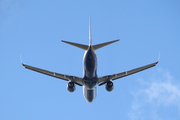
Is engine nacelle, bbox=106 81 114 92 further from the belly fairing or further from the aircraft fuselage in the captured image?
the belly fairing

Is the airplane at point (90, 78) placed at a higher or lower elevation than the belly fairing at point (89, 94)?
higher

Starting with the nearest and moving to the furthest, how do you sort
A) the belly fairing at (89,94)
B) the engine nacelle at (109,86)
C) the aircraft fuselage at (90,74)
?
1. the aircraft fuselage at (90,74)
2. the engine nacelle at (109,86)
3. the belly fairing at (89,94)

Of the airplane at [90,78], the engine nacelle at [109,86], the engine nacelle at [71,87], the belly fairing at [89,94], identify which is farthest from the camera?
the belly fairing at [89,94]

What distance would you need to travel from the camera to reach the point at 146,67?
2928cm

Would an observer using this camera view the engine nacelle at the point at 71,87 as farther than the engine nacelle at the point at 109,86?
No

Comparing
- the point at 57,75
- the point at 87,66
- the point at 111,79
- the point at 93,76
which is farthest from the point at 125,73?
the point at 57,75

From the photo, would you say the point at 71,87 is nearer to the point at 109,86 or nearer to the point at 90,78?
the point at 90,78

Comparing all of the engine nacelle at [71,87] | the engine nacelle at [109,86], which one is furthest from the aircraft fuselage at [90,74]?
the engine nacelle at [109,86]

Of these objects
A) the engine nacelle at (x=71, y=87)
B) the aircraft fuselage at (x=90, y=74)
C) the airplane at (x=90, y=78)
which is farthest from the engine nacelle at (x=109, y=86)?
the engine nacelle at (x=71, y=87)

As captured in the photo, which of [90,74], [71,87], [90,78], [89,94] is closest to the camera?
[90,74]

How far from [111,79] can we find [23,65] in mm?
11568

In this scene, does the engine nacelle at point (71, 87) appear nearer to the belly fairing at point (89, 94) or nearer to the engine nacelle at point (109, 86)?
the belly fairing at point (89, 94)

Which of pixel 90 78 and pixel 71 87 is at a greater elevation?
pixel 90 78

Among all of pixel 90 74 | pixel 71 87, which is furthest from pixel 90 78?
pixel 71 87
